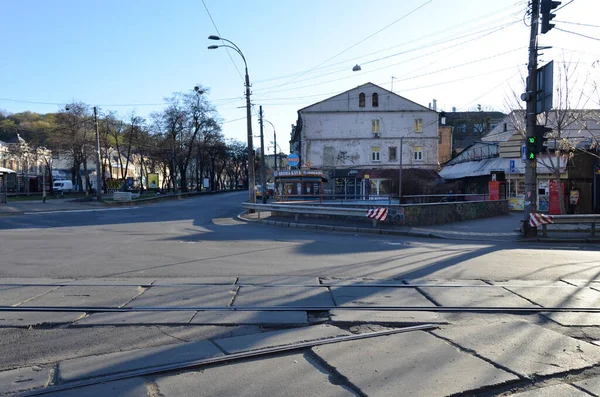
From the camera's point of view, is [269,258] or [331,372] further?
[269,258]

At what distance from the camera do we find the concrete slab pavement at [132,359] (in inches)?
178

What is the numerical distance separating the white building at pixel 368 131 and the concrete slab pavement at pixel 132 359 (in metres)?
46.1

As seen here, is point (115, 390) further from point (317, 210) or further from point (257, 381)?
point (317, 210)

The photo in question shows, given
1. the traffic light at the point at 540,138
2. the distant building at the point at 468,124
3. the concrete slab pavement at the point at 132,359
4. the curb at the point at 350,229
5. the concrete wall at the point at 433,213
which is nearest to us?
the concrete slab pavement at the point at 132,359

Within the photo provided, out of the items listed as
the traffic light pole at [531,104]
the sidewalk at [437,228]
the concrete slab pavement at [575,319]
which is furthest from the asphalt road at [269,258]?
the concrete slab pavement at [575,319]

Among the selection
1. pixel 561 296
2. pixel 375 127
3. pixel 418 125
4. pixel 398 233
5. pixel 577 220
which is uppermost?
pixel 418 125

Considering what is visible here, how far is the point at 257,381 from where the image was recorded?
14.2 feet

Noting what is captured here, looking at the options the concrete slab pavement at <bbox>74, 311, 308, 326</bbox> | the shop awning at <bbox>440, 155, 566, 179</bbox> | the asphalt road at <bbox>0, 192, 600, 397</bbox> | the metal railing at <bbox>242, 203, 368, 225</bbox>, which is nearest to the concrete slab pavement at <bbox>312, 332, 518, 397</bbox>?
the asphalt road at <bbox>0, 192, 600, 397</bbox>

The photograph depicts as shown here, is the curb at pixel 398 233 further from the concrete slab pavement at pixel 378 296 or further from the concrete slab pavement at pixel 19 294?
the concrete slab pavement at pixel 19 294

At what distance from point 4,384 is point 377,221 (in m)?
17.5

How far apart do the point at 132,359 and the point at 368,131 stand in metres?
48.2

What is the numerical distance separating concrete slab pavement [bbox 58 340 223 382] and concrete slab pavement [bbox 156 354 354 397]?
406 mm

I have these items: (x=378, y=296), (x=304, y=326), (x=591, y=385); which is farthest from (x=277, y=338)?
(x=591, y=385)

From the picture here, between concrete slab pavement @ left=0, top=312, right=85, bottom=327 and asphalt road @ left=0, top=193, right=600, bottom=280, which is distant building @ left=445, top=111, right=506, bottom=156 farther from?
concrete slab pavement @ left=0, top=312, right=85, bottom=327
